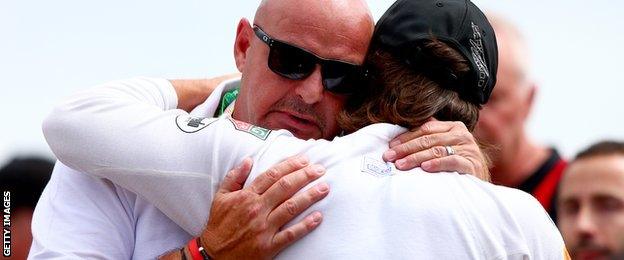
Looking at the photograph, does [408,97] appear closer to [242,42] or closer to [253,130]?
[253,130]

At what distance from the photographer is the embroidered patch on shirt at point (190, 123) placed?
3143 millimetres

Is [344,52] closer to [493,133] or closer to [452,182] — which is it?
[452,182]

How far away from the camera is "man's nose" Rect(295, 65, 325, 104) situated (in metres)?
3.52

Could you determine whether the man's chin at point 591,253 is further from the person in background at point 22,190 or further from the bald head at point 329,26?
the person in background at point 22,190

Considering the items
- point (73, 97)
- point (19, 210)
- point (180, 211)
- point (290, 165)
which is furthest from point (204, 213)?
point (19, 210)

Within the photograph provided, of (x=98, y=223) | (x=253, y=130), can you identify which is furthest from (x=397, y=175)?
(x=98, y=223)

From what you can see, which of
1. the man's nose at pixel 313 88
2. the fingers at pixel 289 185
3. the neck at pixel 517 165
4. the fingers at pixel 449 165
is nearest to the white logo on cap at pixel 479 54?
the fingers at pixel 449 165

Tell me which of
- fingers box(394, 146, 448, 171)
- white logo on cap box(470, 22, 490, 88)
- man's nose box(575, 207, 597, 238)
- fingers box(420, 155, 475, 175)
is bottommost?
man's nose box(575, 207, 597, 238)

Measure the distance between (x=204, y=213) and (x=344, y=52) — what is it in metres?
0.68

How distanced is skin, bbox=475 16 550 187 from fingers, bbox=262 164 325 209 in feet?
11.2

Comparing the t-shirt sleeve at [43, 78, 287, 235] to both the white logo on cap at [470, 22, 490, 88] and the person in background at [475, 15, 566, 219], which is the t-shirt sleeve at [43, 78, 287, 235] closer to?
the white logo on cap at [470, 22, 490, 88]

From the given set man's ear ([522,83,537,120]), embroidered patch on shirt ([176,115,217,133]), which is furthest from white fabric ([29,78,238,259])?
man's ear ([522,83,537,120])

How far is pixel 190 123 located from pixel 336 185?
43 cm

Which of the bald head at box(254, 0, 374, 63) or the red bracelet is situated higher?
the bald head at box(254, 0, 374, 63)
